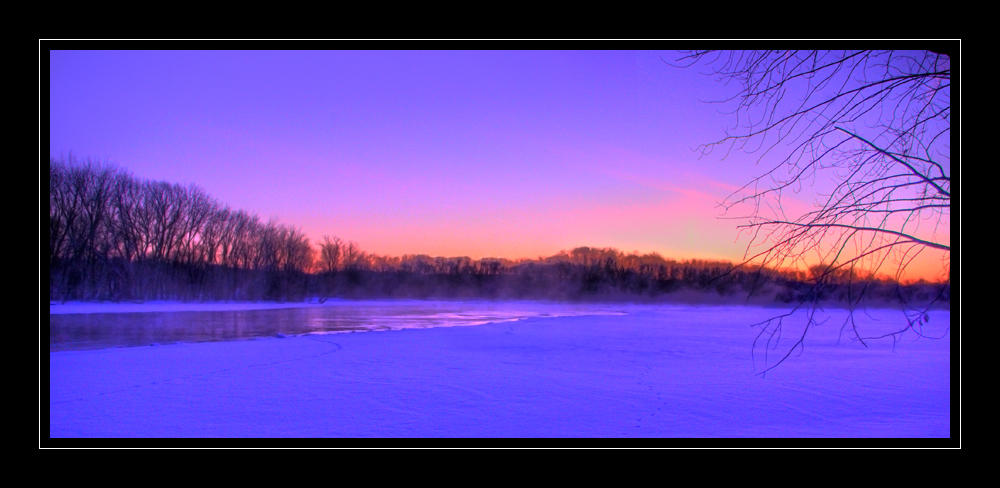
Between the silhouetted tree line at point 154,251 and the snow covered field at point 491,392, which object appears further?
the silhouetted tree line at point 154,251

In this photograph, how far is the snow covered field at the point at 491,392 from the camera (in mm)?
4996

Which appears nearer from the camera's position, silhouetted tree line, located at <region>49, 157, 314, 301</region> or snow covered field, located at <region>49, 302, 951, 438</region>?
snow covered field, located at <region>49, 302, 951, 438</region>

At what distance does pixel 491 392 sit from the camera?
6.44 m

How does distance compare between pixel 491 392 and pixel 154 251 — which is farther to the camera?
pixel 154 251

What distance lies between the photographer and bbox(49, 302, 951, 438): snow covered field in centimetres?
500
